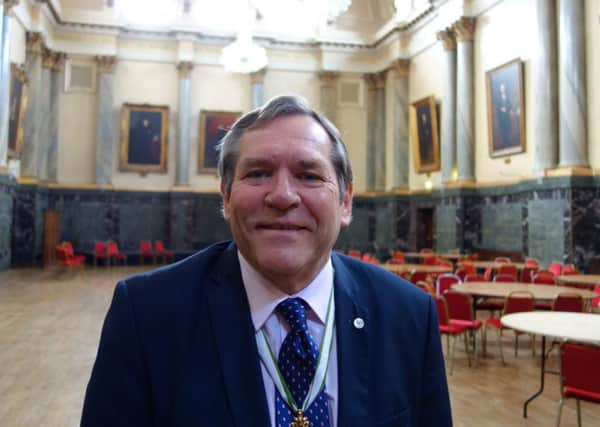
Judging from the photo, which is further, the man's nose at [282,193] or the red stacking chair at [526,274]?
the red stacking chair at [526,274]

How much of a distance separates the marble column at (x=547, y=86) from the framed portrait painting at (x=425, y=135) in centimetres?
500

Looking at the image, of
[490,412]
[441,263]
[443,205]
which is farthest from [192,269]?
[443,205]

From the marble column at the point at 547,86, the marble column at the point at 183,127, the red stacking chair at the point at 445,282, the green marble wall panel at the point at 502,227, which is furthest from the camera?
the marble column at the point at 183,127

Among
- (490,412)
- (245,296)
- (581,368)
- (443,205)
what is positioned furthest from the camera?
(443,205)

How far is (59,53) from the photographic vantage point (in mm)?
19000

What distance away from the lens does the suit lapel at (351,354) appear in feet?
3.91

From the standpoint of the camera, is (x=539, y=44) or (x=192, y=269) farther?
(x=539, y=44)

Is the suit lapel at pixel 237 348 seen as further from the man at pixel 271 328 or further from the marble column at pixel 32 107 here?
the marble column at pixel 32 107

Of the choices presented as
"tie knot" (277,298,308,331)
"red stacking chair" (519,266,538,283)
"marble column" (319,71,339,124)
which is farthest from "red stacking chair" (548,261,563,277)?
"marble column" (319,71,339,124)

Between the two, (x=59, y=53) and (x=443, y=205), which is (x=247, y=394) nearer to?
(x=443, y=205)

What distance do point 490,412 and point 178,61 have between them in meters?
18.2

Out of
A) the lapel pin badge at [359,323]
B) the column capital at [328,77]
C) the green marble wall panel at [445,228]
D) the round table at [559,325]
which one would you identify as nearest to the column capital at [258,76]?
the column capital at [328,77]

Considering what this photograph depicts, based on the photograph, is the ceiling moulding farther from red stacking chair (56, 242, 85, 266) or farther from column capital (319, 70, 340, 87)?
red stacking chair (56, 242, 85, 266)

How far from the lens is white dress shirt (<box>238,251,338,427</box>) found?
1236 mm
